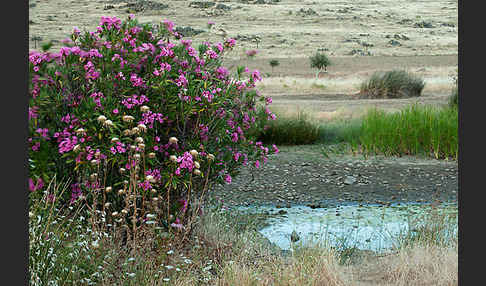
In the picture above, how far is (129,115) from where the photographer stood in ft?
13.3

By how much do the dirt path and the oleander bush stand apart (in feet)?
8.95

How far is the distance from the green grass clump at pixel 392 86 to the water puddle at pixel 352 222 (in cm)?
1230

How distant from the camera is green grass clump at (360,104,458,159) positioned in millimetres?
8914

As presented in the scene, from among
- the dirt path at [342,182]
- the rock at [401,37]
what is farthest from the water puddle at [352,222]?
the rock at [401,37]

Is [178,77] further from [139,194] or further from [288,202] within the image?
[288,202]

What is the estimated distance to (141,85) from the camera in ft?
13.6

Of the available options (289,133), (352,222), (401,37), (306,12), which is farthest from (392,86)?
(306,12)

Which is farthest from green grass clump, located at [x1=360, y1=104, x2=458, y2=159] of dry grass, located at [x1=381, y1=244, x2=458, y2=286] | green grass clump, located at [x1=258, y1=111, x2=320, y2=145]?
dry grass, located at [x1=381, y1=244, x2=458, y2=286]

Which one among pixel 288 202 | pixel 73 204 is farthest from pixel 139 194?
pixel 288 202

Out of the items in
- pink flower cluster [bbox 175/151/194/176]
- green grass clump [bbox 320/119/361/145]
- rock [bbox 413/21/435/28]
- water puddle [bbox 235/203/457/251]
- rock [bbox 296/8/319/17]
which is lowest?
water puddle [bbox 235/203/457/251]

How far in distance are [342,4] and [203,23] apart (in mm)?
22576

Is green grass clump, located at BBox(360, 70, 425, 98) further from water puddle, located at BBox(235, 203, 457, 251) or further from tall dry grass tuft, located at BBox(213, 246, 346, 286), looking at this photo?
tall dry grass tuft, located at BBox(213, 246, 346, 286)

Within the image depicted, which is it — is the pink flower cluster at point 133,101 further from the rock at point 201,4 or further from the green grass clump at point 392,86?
the rock at point 201,4

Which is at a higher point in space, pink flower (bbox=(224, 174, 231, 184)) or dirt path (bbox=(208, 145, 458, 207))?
pink flower (bbox=(224, 174, 231, 184))
